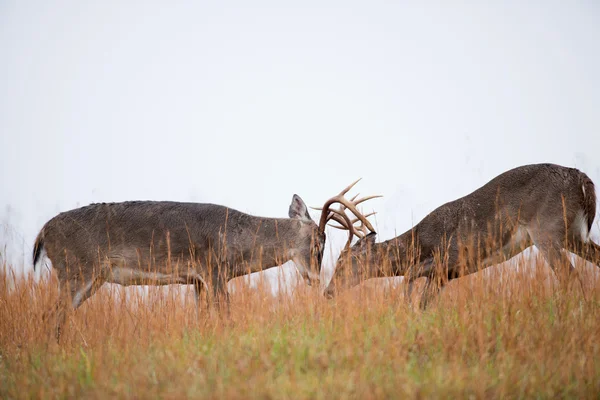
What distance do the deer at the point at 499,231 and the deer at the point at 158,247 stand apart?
1243 mm

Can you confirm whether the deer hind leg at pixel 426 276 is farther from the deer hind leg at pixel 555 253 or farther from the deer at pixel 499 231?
the deer hind leg at pixel 555 253

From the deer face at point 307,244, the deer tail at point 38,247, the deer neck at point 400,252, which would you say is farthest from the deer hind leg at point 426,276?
the deer tail at point 38,247

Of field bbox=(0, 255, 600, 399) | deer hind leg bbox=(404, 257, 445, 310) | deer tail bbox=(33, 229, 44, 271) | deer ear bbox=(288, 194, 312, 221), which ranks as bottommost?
field bbox=(0, 255, 600, 399)

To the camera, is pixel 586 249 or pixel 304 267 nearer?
pixel 586 249

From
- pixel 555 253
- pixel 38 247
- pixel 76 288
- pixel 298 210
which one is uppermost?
pixel 298 210

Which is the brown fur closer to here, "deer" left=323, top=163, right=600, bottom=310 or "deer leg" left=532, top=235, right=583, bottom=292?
"deer" left=323, top=163, right=600, bottom=310

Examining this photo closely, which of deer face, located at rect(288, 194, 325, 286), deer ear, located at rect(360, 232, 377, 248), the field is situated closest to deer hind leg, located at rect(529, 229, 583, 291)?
the field

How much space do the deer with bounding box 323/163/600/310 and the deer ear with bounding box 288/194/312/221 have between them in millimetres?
914

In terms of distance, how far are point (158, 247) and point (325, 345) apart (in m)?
4.14

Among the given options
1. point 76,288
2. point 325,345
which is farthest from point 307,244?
point 325,345

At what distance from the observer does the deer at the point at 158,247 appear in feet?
28.0

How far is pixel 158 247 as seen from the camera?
871 cm

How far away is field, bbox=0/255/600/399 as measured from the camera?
4.39 metres

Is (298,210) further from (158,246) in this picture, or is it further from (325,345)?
(325,345)
